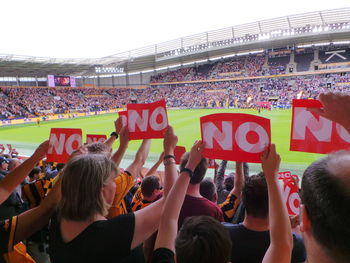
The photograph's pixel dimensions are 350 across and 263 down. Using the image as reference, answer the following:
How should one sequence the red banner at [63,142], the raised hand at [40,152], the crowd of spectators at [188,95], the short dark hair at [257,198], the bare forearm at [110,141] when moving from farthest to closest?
the crowd of spectators at [188,95] < the red banner at [63,142] < the bare forearm at [110,141] < the raised hand at [40,152] < the short dark hair at [257,198]

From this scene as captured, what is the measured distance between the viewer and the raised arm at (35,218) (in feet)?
6.08

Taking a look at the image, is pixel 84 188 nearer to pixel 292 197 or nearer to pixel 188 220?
pixel 188 220

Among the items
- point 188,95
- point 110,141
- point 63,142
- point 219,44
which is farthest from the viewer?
point 188,95

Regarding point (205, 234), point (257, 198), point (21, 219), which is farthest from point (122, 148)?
point (205, 234)

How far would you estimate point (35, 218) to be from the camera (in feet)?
6.30

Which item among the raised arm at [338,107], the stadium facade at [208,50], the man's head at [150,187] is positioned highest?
the stadium facade at [208,50]

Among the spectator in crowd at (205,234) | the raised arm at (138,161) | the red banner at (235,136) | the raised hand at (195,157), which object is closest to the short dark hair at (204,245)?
the spectator in crowd at (205,234)

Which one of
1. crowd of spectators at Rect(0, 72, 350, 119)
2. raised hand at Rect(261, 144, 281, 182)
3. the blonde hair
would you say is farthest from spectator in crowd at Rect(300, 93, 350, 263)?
crowd of spectators at Rect(0, 72, 350, 119)

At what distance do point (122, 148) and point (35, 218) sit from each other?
1198 millimetres

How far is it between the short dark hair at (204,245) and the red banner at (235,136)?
4.08ft

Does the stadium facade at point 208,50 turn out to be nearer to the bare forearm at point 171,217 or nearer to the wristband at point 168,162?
the wristband at point 168,162

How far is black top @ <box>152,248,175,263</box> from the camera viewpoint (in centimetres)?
134

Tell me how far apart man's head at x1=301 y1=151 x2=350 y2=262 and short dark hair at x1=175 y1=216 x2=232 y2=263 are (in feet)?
1.21

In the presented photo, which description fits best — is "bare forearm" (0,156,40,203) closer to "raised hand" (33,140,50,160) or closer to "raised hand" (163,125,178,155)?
"raised hand" (33,140,50,160)
